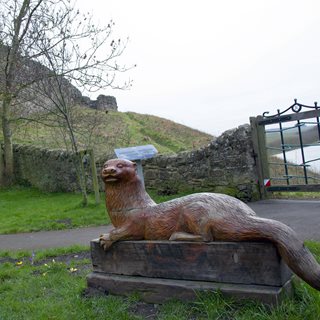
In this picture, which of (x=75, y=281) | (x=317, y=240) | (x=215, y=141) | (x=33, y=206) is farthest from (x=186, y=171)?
(x=75, y=281)

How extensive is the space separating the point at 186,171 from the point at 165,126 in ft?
64.3

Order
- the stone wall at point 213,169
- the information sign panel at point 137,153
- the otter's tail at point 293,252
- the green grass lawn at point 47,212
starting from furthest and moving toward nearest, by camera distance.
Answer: the stone wall at point 213,169 → the green grass lawn at point 47,212 → the information sign panel at point 137,153 → the otter's tail at point 293,252

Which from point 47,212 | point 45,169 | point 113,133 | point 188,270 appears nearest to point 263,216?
point 188,270

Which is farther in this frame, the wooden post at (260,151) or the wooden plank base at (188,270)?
the wooden post at (260,151)

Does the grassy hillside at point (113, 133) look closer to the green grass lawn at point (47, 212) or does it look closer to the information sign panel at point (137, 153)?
the green grass lawn at point (47, 212)

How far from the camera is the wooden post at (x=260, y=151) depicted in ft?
32.1

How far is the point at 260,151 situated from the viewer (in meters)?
9.84

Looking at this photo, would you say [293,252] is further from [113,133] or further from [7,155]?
[113,133]

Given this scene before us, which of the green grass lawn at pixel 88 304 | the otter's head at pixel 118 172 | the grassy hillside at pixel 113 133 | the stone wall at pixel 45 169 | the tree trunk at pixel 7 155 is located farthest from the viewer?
the tree trunk at pixel 7 155

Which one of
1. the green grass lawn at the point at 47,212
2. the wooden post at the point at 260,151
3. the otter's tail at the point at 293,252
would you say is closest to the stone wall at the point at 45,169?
the green grass lawn at the point at 47,212

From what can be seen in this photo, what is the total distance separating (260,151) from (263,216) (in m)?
2.57

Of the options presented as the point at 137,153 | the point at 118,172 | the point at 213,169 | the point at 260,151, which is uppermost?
the point at 137,153

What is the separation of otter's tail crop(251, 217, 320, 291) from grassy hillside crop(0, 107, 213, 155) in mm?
9831

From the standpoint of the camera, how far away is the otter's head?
150 inches
